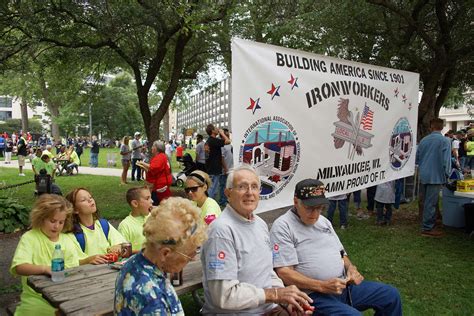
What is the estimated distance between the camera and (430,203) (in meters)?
6.94

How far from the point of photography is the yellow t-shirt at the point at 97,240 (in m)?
3.44

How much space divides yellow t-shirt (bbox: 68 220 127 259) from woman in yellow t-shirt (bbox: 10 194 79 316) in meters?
0.16

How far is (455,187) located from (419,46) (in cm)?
676

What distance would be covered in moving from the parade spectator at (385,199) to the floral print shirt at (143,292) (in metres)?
6.08

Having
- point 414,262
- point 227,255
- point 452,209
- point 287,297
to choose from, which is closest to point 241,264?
point 227,255

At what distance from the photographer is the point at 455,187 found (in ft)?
23.5

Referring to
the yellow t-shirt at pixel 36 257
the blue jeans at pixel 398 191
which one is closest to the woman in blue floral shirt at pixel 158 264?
the yellow t-shirt at pixel 36 257

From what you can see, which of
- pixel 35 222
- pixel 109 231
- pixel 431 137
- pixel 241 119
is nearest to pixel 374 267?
pixel 431 137

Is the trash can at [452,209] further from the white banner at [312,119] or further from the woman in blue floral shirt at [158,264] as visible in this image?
the woman in blue floral shirt at [158,264]

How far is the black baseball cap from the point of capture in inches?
126

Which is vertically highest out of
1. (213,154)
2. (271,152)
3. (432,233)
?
(271,152)

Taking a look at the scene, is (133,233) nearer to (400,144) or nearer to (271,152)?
(271,152)

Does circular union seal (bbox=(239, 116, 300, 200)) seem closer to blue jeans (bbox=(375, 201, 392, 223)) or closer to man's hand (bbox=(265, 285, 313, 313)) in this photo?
man's hand (bbox=(265, 285, 313, 313))

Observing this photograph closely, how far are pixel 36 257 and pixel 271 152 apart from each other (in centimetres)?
219
